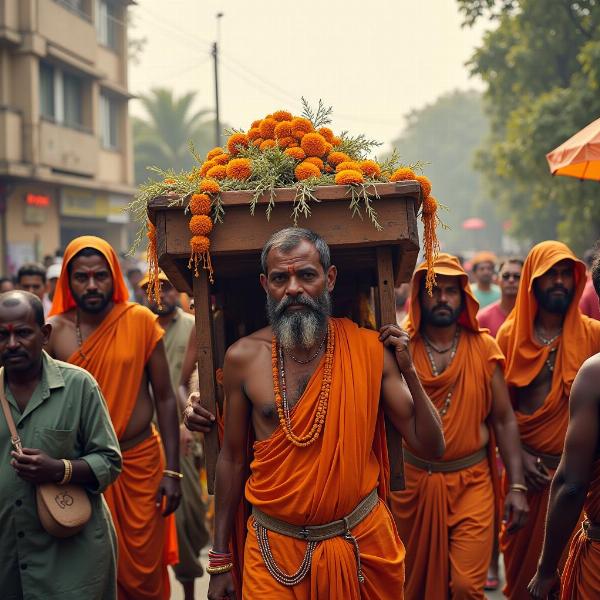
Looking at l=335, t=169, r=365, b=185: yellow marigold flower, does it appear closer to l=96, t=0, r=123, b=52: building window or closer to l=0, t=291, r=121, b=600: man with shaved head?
l=0, t=291, r=121, b=600: man with shaved head

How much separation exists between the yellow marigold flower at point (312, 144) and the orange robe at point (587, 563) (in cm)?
183

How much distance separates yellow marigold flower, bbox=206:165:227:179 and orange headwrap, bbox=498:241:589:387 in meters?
2.70

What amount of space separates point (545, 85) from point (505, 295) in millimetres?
15514

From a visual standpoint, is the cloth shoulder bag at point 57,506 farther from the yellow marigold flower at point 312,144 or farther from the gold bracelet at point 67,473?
the yellow marigold flower at point 312,144

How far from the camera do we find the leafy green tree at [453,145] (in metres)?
97.2

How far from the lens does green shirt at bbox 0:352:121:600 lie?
4082 millimetres

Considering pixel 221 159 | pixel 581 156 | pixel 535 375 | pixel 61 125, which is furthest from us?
pixel 61 125

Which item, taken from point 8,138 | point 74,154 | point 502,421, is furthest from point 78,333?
point 74,154

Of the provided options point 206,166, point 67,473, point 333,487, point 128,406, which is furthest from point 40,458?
point 128,406

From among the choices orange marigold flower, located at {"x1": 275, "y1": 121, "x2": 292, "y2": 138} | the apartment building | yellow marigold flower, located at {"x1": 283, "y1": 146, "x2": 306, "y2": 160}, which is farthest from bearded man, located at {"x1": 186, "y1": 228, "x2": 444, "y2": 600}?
the apartment building

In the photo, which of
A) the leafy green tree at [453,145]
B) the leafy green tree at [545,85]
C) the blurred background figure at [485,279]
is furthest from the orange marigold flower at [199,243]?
the leafy green tree at [453,145]

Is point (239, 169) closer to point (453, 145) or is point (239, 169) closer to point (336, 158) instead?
point (336, 158)

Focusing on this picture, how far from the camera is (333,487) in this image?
3.80m

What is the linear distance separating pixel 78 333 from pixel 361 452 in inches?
95.7
